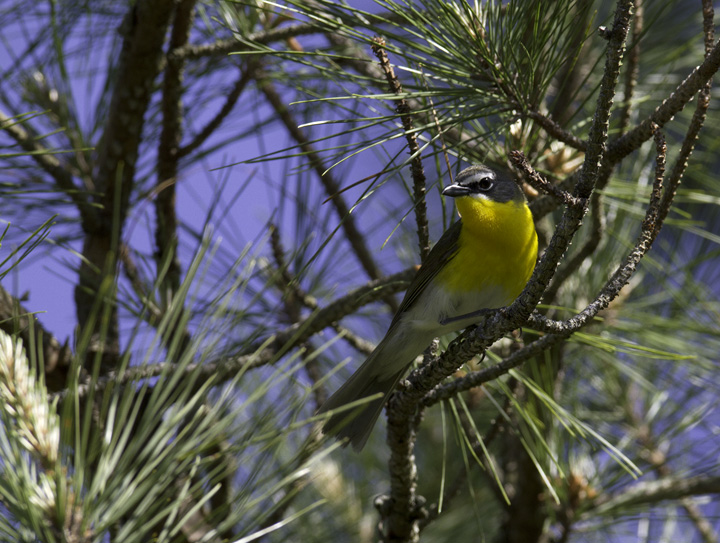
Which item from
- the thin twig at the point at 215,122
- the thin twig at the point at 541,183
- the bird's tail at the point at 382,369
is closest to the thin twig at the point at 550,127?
the thin twig at the point at 541,183

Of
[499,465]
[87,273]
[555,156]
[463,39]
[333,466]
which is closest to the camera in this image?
[463,39]

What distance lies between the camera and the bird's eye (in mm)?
2973

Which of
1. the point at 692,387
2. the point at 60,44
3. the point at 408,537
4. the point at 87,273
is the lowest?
the point at 692,387

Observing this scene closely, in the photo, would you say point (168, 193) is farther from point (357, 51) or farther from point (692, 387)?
point (692, 387)

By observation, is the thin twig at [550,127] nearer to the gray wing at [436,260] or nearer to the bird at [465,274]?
the bird at [465,274]

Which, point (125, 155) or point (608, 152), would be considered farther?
point (125, 155)

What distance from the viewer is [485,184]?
2984 mm

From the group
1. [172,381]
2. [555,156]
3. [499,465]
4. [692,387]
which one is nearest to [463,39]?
[555,156]

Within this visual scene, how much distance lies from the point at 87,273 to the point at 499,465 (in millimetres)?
2674

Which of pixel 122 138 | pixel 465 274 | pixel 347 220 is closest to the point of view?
pixel 465 274

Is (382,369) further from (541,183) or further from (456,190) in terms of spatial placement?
(541,183)

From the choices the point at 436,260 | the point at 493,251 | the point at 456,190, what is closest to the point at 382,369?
the point at 436,260

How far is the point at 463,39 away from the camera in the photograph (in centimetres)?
221

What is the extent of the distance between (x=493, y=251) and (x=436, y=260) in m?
0.23
